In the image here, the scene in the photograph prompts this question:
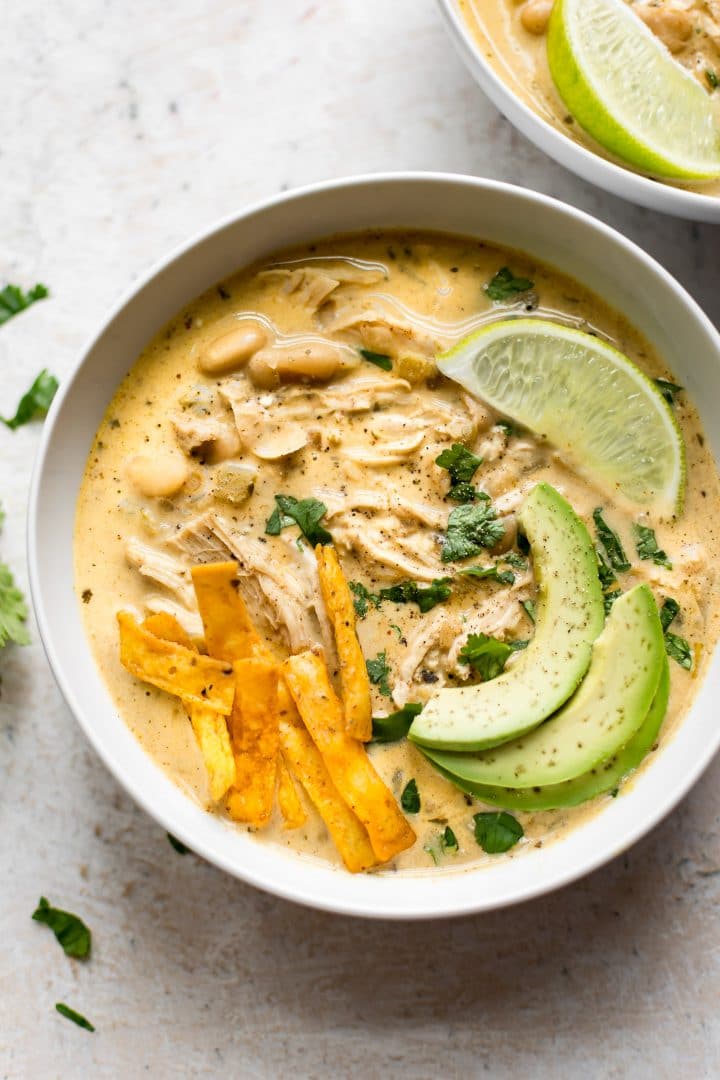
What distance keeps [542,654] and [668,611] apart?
37 cm

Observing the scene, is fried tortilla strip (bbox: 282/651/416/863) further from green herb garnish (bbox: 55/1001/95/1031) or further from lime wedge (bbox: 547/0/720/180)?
lime wedge (bbox: 547/0/720/180)

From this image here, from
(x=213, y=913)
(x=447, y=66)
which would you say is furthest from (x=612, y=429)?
(x=213, y=913)

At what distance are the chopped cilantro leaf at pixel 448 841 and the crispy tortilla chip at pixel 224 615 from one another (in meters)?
0.62

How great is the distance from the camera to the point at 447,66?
10.2 ft

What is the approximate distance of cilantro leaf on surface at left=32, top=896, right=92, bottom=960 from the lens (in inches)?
116

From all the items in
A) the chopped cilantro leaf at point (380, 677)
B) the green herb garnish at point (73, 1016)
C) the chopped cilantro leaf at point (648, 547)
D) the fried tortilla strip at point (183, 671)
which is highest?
the fried tortilla strip at point (183, 671)

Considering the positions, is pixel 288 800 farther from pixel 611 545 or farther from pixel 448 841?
pixel 611 545

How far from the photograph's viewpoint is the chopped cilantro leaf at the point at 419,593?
105 inches

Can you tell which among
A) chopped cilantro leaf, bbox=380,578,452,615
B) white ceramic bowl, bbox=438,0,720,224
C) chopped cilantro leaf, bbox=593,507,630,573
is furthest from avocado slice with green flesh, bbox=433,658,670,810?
white ceramic bowl, bbox=438,0,720,224

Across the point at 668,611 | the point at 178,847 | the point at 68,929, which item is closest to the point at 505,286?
the point at 668,611

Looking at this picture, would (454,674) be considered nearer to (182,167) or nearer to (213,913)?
(213,913)

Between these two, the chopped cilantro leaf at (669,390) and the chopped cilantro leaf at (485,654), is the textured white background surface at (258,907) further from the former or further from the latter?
the chopped cilantro leaf at (485,654)

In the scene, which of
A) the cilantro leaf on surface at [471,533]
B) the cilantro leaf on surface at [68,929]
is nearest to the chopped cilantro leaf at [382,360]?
the cilantro leaf on surface at [471,533]

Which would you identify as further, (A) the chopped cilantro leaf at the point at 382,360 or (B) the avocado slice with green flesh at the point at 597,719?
(A) the chopped cilantro leaf at the point at 382,360
